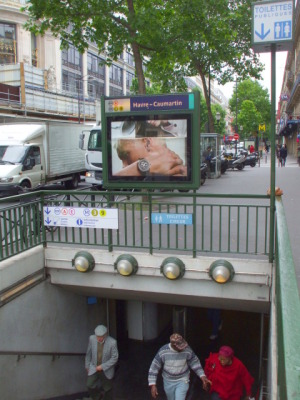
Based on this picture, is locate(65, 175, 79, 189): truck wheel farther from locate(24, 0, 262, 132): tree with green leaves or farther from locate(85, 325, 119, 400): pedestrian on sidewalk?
locate(85, 325, 119, 400): pedestrian on sidewalk

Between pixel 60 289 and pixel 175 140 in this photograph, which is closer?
pixel 175 140

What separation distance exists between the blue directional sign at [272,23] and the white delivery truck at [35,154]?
41.0 ft

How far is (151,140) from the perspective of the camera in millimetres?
7625

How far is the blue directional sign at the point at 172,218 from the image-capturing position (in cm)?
706

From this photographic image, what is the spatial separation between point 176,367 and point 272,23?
4.87 meters

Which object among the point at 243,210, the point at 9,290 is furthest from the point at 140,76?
the point at 9,290

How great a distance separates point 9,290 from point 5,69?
26.9 metres

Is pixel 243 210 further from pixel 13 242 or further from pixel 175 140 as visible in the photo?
pixel 13 242

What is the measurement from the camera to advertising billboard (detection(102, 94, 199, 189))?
735cm

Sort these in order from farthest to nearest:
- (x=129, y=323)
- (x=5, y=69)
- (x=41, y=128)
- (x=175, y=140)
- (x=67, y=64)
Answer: (x=67, y=64), (x=5, y=69), (x=41, y=128), (x=129, y=323), (x=175, y=140)

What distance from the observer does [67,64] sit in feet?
149

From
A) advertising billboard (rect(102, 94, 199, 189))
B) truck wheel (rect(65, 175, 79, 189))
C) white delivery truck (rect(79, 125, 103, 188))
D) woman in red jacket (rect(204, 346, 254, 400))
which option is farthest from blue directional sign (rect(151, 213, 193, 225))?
truck wheel (rect(65, 175, 79, 189))

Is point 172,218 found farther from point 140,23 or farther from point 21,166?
point 21,166

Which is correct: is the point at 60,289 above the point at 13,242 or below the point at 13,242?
below
